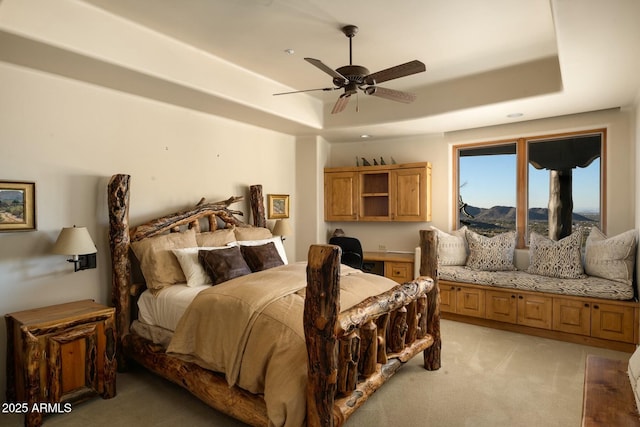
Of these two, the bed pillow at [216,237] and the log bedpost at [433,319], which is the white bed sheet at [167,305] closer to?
the bed pillow at [216,237]

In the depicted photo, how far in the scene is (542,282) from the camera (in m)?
3.94

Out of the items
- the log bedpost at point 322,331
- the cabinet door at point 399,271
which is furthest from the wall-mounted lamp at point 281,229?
the log bedpost at point 322,331

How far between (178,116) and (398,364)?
3239 mm

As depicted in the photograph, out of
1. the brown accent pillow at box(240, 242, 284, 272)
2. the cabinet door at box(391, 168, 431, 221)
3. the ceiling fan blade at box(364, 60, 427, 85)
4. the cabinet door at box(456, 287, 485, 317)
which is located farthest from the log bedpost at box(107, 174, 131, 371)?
the cabinet door at box(456, 287, 485, 317)

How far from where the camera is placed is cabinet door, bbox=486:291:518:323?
4.05 metres

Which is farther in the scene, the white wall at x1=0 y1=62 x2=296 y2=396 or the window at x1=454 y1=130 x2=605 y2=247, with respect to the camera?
the window at x1=454 y1=130 x2=605 y2=247

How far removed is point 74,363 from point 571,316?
Answer: 4.55 meters

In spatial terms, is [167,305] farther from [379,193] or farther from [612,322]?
[612,322]

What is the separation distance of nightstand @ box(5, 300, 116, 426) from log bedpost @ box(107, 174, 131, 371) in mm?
303

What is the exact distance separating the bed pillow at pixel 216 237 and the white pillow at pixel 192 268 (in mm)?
352

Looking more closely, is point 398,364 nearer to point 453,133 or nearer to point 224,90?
point 224,90

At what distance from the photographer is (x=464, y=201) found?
16.9 feet

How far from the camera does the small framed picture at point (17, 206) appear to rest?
2648 mm

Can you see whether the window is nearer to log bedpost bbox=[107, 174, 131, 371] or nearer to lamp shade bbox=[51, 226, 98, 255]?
log bedpost bbox=[107, 174, 131, 371]
